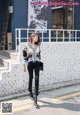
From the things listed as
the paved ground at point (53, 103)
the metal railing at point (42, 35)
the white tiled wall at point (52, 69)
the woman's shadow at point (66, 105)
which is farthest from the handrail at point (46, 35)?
the woman's shadow at point (66, 105)

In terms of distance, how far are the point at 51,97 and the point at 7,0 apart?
588 centimetres

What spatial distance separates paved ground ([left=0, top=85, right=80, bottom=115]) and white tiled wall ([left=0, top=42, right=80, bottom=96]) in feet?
1.95

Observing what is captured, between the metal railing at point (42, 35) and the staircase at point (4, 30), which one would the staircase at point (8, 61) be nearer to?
the metal railing at point (42, 35)

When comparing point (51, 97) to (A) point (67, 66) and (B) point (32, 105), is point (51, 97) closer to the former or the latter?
(B) point (32, 105)

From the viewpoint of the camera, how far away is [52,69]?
11000 millimetres

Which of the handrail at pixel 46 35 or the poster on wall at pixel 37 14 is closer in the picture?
the handrail at pixel 46 35

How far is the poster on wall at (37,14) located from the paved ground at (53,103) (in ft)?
13.3

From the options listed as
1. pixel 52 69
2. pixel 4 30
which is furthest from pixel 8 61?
pixel 4 30

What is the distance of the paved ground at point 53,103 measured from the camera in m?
7.95

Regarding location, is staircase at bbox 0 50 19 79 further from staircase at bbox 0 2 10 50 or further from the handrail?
staircase at bbox 0 2 10 50

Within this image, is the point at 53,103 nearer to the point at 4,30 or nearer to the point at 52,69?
the point at 52,69

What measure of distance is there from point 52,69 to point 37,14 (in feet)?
11.2

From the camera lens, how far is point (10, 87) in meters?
9.64

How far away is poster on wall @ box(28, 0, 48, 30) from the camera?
13.4 meters
